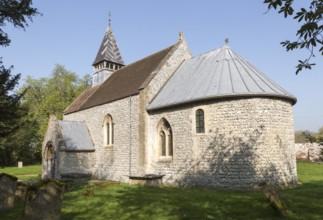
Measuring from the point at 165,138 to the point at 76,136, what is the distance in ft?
29.2

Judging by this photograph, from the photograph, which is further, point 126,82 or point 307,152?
point 307,152

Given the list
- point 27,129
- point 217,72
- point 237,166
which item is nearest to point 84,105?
point 217,72

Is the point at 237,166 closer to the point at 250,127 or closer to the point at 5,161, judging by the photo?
the point at 250,127

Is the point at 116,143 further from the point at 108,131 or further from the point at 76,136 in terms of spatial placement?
the point at 76,136

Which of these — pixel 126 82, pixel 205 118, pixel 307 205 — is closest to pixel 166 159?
pixel 205 118

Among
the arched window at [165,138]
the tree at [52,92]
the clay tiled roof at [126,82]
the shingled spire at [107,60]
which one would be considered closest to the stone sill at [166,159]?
the arched window at [165,138]

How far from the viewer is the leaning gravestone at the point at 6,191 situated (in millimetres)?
10219

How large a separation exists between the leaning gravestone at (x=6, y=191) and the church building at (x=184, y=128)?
773 cm

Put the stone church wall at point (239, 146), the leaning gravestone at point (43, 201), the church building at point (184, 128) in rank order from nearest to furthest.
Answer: the leaning gravestone at point (43, 201) → the stone church wall at point (239, 146) → the church building at point (184, 128)

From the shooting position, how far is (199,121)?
658 inches

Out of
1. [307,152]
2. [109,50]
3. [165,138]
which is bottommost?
[307,152]

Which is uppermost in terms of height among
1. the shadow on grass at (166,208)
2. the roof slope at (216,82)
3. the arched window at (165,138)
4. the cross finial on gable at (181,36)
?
the cross finial on gable at (181,36)

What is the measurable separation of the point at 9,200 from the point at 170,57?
14453mm

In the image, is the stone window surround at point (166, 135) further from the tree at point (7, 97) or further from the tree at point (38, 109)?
the tree at point (38, 109)
